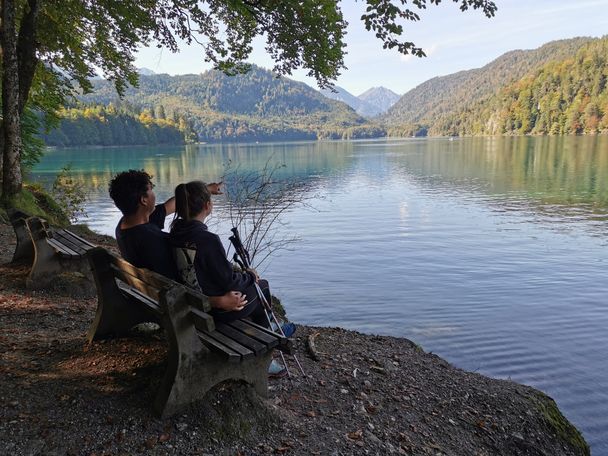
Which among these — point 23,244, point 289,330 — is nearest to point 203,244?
point 289,330

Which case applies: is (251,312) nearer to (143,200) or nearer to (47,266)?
(143,200)

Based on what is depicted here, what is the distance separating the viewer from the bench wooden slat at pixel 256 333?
400 centimetres

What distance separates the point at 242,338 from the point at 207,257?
A: 772 millimetres

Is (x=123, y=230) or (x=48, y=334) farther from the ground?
(x=123, y=230)

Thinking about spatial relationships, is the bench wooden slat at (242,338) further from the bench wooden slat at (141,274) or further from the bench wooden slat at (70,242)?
the bench wooden slat at (70,242)

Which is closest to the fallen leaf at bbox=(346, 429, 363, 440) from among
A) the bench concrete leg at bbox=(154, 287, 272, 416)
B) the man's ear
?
the bench concrete leg at bbox=(154, 287, 272, 416)

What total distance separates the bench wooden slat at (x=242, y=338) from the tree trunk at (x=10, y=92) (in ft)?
33.4

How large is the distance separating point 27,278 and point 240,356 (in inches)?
211

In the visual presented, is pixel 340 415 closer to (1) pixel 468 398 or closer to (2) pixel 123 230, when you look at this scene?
(1) pixel 468 398

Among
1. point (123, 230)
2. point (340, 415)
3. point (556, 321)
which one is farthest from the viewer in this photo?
point (556, 321)

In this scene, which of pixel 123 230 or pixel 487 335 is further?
pixel 487 335

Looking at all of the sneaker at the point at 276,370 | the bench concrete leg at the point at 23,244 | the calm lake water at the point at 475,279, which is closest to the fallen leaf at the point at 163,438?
the sneaker at the point at 276,370

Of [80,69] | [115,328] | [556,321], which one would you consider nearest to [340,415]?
[115,328]

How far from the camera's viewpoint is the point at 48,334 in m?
5.78
